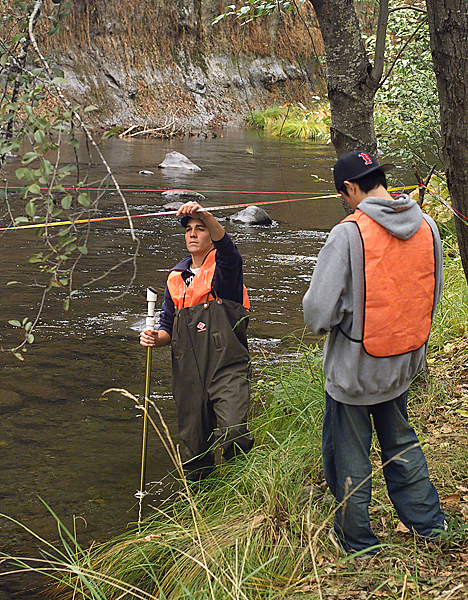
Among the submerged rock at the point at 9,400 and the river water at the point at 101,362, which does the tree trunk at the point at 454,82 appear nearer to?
the river water at the point at 101,362

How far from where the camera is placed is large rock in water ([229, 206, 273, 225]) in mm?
12490

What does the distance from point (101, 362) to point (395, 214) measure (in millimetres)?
4061

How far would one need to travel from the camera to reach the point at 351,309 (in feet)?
9.51

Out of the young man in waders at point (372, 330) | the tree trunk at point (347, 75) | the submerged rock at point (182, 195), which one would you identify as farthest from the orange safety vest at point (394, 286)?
the submerged rock at point (182, 195)

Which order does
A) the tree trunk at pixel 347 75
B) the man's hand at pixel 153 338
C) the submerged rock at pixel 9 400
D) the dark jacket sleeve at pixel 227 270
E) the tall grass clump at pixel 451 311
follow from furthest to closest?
the tall grass clump at pixel 451 311 < the submerged rock at pixel 9 400 < the tree trunk at pixel 347 75 < the man's hand at pixel 153 338 < the dark jacket sleeve at pixel 227 270

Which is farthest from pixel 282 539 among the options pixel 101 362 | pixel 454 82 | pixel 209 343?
pixel 101 362

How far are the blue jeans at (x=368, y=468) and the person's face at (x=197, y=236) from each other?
1.24 m

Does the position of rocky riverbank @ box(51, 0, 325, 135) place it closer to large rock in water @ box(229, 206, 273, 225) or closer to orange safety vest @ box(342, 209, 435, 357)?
large rock in water @ box(229, 206, 273, 225)

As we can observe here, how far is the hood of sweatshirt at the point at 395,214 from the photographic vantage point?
9.37ft

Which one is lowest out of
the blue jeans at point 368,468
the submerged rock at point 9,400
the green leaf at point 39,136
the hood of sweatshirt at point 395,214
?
the submerged rock at point 9,400

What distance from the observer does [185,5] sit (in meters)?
31.8

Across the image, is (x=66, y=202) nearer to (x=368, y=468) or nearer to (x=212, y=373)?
(x=368, y=468)

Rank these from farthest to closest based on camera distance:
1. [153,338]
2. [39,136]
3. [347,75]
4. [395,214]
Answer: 1. [347,75]
2. [153,338]
3. [395,214]
4. [39,136]

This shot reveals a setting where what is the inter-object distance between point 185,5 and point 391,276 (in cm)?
3193
